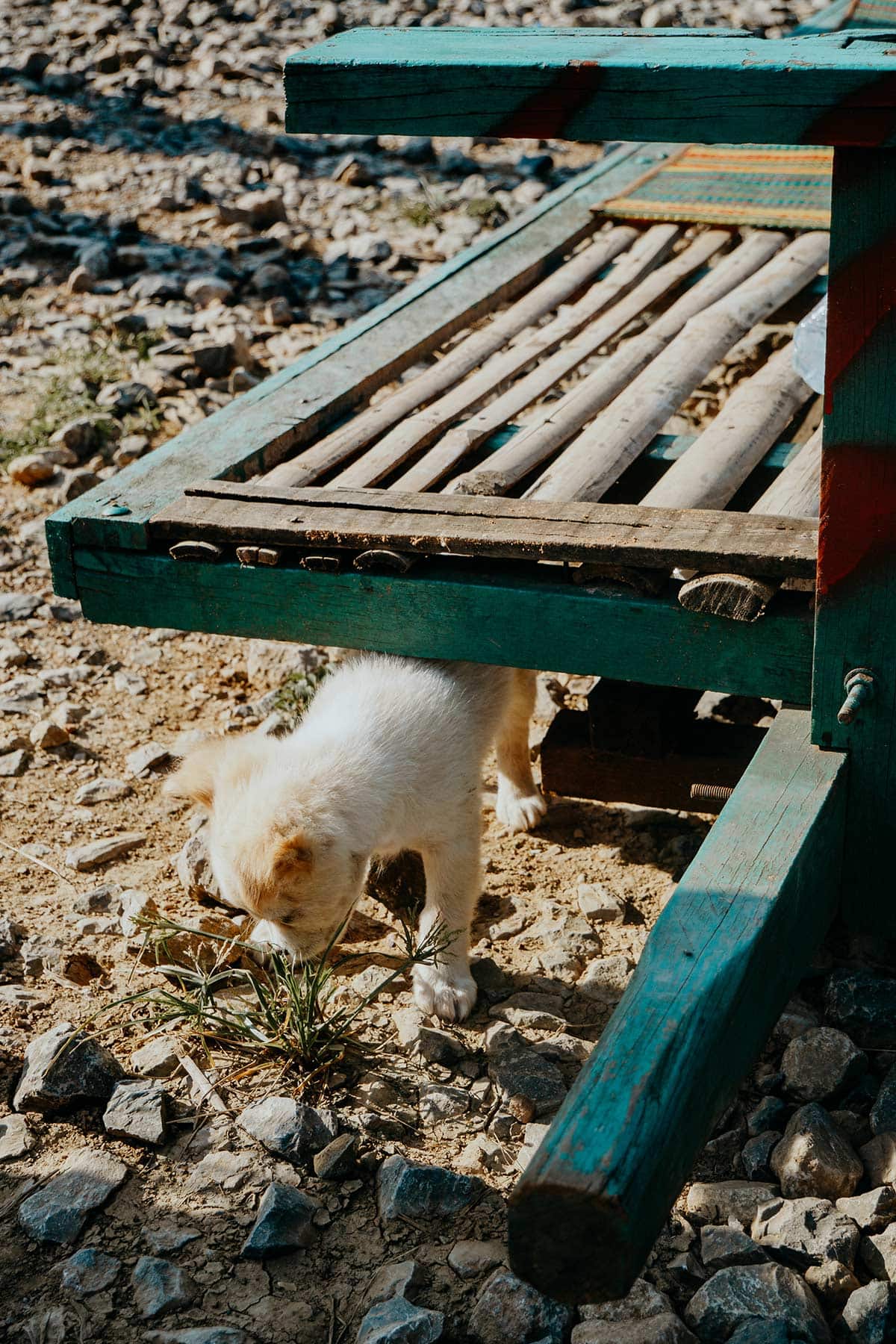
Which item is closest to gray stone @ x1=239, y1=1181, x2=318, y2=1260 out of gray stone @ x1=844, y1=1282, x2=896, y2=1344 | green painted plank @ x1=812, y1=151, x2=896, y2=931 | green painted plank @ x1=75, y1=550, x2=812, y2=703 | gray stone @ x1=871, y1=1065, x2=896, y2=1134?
gray stone @ x1=844, y1=1282, x2=896, y2=1344

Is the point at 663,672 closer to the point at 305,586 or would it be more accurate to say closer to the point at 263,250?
the point at 305,586

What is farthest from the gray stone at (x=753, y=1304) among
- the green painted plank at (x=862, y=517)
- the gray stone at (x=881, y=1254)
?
the green painted plank at (x=862, y=517)

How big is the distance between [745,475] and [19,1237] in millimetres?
2246

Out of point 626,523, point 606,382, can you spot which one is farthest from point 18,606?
point 626,523

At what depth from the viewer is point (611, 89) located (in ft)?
7.30

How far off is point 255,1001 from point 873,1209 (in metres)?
1.40

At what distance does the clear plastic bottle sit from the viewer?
3.63 meters

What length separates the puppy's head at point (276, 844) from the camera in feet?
9.77

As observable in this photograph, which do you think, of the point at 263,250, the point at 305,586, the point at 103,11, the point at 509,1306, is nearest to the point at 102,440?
the point at 263,250

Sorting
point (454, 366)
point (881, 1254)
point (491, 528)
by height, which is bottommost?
point (881, 1254)

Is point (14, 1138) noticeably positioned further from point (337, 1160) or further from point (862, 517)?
point (862, 517)

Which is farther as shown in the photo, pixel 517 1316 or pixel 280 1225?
pixel 280 1225

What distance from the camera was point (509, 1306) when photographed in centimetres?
229

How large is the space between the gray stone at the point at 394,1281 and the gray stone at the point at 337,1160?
24cm
